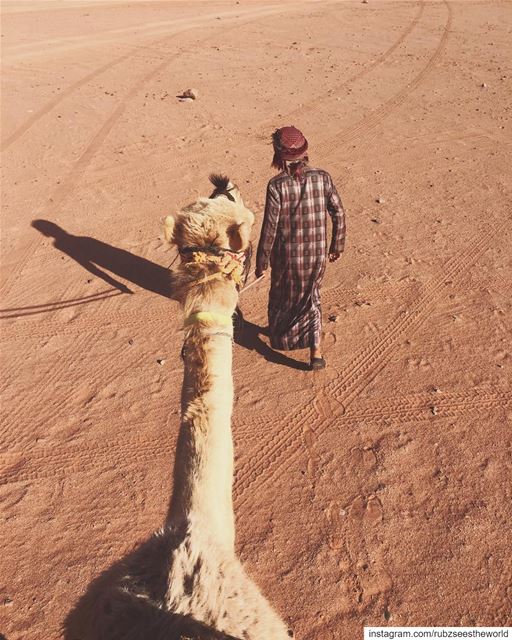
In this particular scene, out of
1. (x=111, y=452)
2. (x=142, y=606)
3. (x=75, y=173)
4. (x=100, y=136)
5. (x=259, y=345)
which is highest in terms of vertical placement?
(x=100, y=136)

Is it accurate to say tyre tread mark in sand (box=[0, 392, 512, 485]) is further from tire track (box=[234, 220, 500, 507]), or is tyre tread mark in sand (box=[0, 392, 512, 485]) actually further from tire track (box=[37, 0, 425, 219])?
tire track (box=[37, 0, 425, 219])

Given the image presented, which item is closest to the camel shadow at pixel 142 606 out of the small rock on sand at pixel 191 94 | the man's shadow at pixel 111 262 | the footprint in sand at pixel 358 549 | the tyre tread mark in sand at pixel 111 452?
the footprint in sand at pixel 358 549

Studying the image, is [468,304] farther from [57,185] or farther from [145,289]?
[57,185]

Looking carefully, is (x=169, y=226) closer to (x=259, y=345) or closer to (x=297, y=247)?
(x=297, y=247)

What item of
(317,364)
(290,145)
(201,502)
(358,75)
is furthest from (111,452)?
(358,75)

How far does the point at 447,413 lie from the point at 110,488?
121 inches

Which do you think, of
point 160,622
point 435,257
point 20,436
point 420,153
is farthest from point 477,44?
point 160,622

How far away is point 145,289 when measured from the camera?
662cm

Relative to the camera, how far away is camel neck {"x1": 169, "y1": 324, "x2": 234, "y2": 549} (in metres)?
2.20

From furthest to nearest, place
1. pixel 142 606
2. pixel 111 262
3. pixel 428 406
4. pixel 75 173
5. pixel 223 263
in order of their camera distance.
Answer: pixel 75 173 < pixel 111 262 < pixel 428 406 < pixel 223 263 < pixel 142 606

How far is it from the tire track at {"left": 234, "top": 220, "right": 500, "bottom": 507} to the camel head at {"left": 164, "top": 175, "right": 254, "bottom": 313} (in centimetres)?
236

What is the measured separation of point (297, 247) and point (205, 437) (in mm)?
2672

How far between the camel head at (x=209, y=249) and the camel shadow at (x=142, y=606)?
1.05 m

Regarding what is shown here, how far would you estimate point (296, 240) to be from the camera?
451 cm
